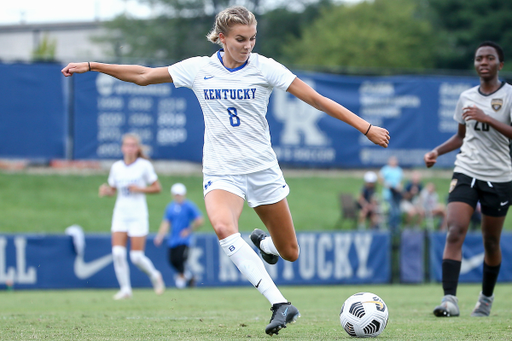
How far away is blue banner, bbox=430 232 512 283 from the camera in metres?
15.7

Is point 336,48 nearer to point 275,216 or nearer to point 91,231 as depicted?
point 91,231

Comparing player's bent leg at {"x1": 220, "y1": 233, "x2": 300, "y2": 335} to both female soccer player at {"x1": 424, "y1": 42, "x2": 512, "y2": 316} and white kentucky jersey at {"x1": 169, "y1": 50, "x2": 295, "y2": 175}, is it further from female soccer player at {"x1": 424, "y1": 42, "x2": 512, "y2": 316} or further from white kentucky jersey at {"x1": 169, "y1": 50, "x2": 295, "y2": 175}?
female soccer player at {"x1": 424, "y1": 42, "x2": 512, "y2": 316}

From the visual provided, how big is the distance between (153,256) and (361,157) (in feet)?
27.4

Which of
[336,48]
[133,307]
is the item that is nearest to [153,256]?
[133,307]

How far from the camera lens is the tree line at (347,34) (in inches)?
1594

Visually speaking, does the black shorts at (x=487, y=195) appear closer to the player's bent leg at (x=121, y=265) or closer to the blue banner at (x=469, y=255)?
the player's bent leg at (x=121, y=265)

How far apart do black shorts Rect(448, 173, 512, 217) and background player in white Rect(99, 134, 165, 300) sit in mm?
5347

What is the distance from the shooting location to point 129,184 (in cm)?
1065

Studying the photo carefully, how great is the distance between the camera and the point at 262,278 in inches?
205

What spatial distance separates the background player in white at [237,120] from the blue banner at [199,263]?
947 centimetres

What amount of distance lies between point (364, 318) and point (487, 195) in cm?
233

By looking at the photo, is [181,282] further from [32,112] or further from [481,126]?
[481,126]

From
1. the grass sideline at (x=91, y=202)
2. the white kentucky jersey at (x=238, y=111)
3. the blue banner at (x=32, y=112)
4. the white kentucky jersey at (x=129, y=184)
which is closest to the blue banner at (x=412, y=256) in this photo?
the grass sideline at (x=91, y=202)

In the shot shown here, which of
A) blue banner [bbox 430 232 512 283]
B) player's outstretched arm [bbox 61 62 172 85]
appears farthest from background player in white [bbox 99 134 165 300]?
blue banner [bbox 430 232 512 283]
